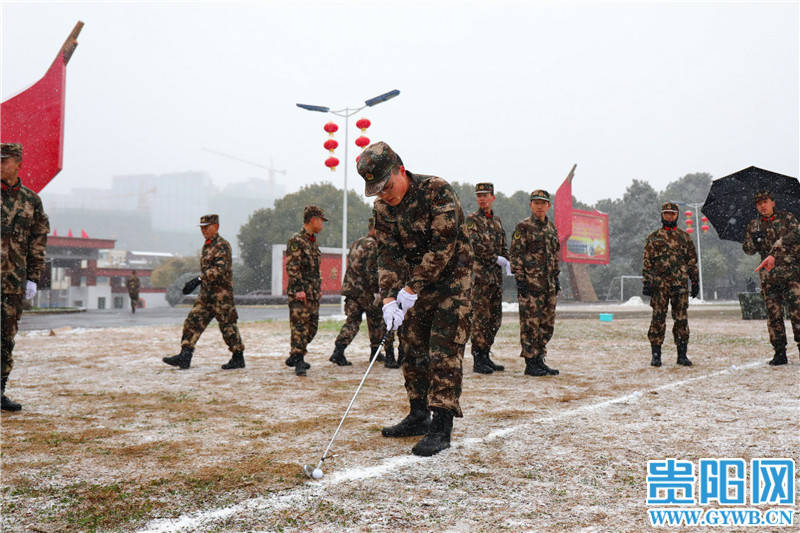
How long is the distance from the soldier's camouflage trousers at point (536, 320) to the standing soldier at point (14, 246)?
4855 mm

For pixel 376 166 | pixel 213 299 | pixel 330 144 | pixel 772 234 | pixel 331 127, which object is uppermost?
pixel 331 127

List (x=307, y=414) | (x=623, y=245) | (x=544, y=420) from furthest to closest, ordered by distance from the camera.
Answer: (x=623, y=245), (x=307, y=414), (x=544, y=420)

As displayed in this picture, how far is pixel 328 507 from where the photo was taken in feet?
8.27

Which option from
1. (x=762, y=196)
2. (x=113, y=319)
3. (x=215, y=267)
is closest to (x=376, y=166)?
(x=215, y=267)

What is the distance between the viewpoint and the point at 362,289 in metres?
7.37

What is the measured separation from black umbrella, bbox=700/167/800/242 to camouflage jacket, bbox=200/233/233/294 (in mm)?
6544

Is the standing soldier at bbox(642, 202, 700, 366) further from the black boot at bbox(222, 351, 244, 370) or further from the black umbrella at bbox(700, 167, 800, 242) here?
the black boot at bbox(222, 351, 244, 370)

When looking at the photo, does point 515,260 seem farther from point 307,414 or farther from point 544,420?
point 307,414

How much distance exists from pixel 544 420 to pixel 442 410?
1.03m

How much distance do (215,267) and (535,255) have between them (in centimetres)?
387

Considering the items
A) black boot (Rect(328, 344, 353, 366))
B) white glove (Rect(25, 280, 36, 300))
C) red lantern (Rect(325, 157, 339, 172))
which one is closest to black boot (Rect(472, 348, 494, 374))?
black boot (Rect(328, 344, 353, 366))

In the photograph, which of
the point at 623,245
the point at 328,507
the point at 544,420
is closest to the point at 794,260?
the point at 544,420

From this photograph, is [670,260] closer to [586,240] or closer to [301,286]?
[301,286]

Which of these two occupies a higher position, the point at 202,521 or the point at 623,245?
the point at 623,245
